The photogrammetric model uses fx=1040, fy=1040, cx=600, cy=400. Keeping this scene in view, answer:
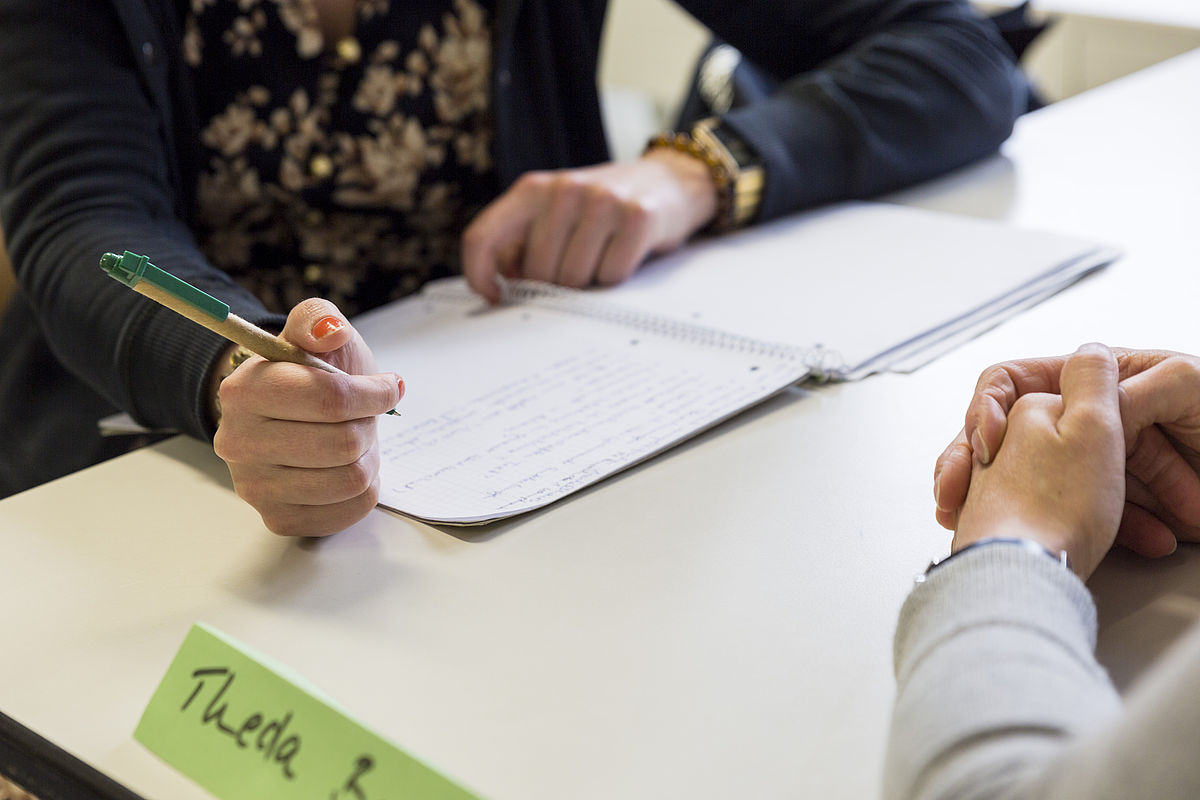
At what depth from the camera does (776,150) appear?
0.94 metres

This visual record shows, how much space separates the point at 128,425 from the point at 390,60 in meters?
0.44

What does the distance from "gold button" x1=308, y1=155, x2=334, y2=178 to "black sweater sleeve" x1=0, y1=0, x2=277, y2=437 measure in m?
0.13

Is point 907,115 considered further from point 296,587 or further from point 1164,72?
point 296,587

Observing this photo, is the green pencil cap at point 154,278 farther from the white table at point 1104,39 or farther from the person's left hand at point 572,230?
the white table at point 1104,39

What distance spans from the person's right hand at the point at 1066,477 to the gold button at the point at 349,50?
72 centimetres

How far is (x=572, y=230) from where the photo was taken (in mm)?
842

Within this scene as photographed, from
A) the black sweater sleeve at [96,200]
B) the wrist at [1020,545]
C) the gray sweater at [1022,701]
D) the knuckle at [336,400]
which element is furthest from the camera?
the black sweater sleeve at [96,200]

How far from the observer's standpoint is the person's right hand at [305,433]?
0.50 meters

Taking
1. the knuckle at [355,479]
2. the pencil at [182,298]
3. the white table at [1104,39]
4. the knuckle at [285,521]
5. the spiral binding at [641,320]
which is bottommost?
the white table at [1104,39]

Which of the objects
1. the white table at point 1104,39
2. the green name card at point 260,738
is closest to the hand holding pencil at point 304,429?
the green name card at point 260,738

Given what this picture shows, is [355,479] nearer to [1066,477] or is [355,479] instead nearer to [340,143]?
[1066,477]

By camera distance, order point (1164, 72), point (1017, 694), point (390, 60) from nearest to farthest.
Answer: point (1017, 694) < point (390, 60) < point (1164, 72)

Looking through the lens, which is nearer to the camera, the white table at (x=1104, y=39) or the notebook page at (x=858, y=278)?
the notebook page at (x=858, y=278)

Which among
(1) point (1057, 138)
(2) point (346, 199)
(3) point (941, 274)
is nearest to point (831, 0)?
(1) point (1057, 138)
